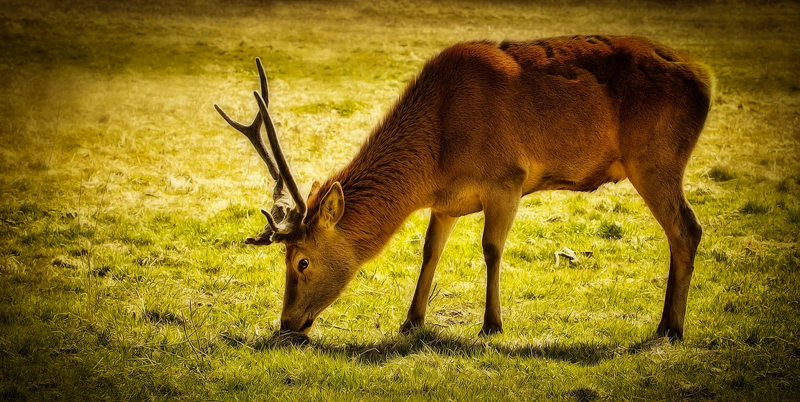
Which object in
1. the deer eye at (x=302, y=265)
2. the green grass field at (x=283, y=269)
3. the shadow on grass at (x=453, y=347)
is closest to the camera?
the green grass field at (x=283, y=269)

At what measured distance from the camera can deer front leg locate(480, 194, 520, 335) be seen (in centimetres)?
685

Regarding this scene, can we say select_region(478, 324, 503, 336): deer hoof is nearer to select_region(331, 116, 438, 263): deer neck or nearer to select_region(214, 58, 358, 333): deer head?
select_region(331, 116, 438, 263): deer neck

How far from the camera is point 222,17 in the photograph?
103ft

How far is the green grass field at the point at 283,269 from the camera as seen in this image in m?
5.81

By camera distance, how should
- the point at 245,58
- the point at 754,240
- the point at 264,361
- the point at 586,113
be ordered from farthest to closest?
the point at 245,58 → the point at 754,240 → the point at 586,113 → the point at 264,361

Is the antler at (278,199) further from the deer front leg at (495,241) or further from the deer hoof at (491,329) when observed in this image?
the deer hoof at (491,329)

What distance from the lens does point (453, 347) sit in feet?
21.4

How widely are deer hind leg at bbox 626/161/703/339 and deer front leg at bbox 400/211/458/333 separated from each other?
6.25 feet

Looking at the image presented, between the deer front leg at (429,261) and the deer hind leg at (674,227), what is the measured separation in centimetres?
190

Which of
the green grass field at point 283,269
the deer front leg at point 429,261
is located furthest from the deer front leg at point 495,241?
the deer front leg at point 429,261

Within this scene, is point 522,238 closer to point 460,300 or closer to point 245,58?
point 460,300

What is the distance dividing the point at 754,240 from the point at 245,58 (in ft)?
57.4

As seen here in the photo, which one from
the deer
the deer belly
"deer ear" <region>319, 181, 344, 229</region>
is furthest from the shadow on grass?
the deer belly

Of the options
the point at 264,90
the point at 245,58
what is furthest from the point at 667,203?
the point at 245,58
